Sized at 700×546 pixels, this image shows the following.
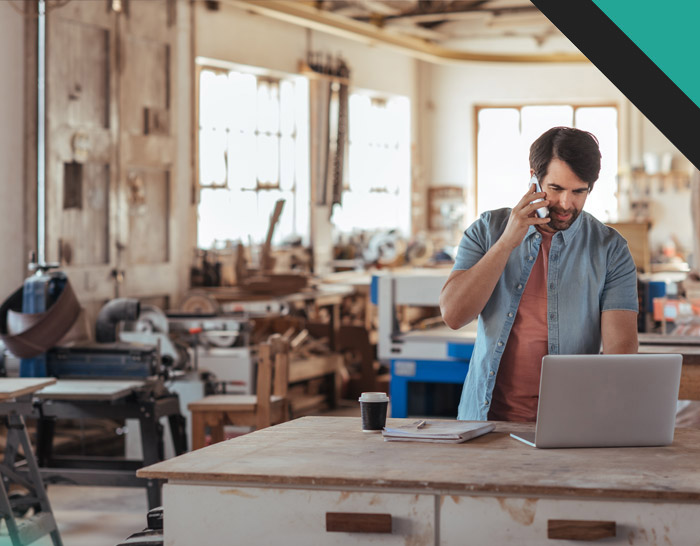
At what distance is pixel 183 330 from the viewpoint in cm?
673

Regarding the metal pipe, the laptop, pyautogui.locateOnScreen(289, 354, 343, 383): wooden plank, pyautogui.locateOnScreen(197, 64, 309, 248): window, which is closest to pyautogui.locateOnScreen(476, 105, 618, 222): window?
pyautogui.locateOnScreen(197, 64, 309, 248): window

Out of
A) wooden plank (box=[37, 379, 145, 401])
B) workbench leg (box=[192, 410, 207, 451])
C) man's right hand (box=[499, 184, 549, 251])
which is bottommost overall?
workbench leg (box=[192, 410, 207, 451])

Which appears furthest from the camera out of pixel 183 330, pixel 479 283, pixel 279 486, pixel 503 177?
pixel 503 177

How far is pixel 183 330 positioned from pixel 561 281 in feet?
13.9

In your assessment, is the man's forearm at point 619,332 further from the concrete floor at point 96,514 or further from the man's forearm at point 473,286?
the concrete floor at point 96,514

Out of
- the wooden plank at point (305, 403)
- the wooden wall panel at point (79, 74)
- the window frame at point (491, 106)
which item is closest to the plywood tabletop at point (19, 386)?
the wooden wall panel at point (79, 74)

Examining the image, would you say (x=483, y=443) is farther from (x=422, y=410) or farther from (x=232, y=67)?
(x=232, y=67)

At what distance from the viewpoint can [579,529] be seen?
205cm

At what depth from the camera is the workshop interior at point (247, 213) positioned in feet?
17.4

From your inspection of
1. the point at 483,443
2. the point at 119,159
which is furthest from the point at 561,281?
the point at 119,159

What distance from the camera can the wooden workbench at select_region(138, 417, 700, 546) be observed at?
2.04m

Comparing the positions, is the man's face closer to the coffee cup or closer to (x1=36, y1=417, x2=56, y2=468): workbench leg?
the coffee cup

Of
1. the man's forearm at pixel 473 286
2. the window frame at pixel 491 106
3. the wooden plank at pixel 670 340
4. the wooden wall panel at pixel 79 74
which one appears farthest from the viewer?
the window frame at pixel 491 106

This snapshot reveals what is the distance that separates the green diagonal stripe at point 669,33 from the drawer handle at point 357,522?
994 mm
